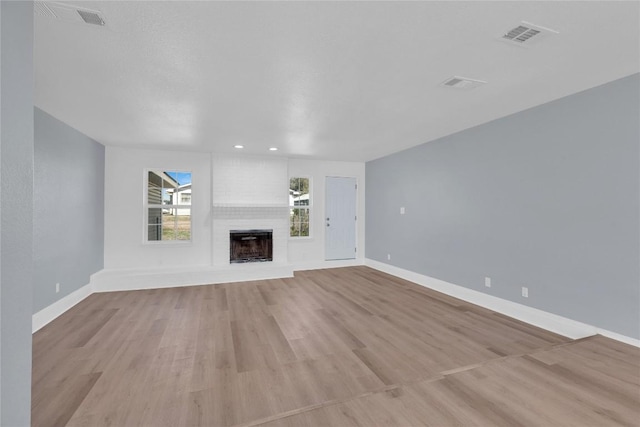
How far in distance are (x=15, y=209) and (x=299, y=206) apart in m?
5.78

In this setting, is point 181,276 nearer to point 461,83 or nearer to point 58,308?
point 58,308

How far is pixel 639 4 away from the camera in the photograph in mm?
1701

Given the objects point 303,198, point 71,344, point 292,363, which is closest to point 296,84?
point 292,363

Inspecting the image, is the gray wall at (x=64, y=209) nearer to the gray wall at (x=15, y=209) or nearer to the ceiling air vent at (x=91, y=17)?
the ceiling air vent at (x=91, y=17)

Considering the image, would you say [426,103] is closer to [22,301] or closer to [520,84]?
[520,84]

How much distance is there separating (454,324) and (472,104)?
257 centimetres

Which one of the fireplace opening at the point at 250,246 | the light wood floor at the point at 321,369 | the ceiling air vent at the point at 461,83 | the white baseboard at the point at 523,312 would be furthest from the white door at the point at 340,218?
the ceiling air vent at the point at 461,83

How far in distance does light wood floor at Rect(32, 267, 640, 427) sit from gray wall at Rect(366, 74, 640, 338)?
1.60 ft

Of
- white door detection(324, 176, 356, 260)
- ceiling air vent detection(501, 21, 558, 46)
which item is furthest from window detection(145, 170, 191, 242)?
ceiling air vent detection(501, 21, 558, 46)

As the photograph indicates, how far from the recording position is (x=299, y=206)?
6.80 m

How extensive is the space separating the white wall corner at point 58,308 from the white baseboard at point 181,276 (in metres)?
0.32

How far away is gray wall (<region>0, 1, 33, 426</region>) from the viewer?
100 cm

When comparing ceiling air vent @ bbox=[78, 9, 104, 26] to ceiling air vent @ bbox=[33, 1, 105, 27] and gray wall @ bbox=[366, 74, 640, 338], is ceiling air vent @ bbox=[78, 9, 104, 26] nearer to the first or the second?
ceiling air vent @ bbox=[33, 1, 105, 27]

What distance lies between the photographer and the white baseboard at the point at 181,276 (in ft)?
16.1
